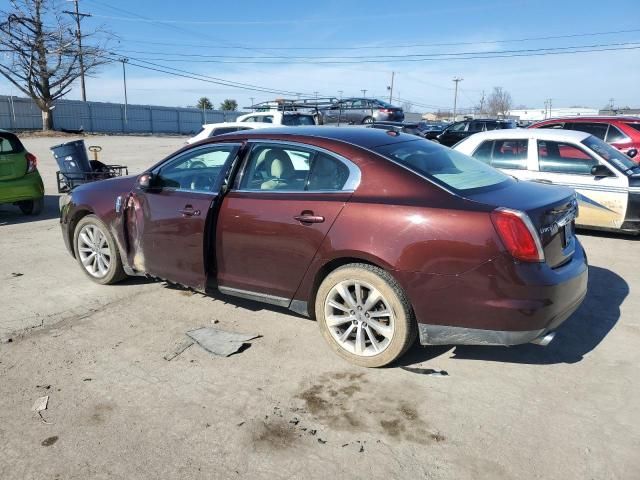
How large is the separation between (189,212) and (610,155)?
6.20m

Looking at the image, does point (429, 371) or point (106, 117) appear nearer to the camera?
point (429, 371)

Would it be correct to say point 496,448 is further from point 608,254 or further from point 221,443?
point 608,254

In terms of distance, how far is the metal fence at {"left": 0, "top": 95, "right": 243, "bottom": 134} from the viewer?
41.1 metres

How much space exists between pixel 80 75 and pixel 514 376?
158ft

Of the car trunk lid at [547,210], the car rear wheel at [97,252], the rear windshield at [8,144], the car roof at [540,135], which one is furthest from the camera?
the rear windshield at [8,144]

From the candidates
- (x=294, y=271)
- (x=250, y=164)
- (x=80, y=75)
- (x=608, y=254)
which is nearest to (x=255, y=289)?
(x=294, y=271)

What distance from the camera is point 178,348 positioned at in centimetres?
400

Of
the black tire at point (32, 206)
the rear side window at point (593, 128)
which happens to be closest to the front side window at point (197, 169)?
the black tire at point (32, 206)

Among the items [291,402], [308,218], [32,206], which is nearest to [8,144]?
[32,206]

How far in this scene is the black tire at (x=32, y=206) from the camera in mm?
9414

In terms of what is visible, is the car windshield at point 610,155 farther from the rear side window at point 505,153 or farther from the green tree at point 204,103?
the green tree at point 204,103

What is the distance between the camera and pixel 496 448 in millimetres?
2807

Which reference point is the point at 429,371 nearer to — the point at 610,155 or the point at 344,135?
the point at 344,135

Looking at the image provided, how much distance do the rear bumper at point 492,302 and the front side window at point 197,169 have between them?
194 cm
